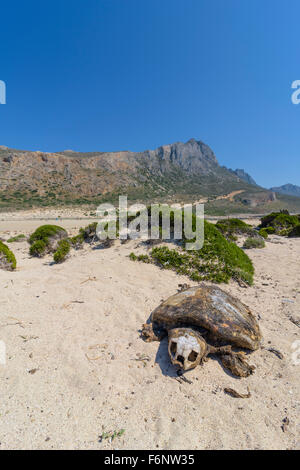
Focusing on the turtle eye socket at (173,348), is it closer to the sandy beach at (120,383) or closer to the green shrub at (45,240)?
the sandy beach at (120,383)

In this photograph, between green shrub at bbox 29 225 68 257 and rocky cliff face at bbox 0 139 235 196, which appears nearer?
green shrub at bbox 29 225 68 257

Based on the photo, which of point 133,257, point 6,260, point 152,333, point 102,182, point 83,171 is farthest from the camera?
point 83,171

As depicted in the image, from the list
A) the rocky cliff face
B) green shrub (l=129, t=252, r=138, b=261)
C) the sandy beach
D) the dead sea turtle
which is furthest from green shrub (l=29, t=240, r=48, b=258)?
the rocky cliff face

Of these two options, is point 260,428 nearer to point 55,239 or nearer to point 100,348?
point 100,348

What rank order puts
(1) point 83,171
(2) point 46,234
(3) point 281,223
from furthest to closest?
(1) point 83,171 → (3) point 281,223 → (2) point 46,234

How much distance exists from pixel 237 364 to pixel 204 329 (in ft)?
2.39

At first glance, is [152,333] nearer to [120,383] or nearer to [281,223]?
[120,383]

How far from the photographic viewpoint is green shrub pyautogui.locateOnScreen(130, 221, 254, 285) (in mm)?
6793

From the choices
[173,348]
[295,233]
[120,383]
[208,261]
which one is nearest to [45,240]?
[208,261]

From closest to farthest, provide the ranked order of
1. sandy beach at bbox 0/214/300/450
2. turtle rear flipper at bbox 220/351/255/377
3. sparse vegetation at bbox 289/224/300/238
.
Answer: sandy beach at bbox 0/214/300/450 → turtle rear flipper at bbox 220/351/255/377 → sparse vegetation at bbox 289/224/300/238

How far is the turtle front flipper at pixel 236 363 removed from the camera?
3.27 meters

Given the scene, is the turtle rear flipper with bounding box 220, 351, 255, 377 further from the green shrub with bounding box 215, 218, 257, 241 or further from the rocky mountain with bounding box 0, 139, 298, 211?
the rocky mountain with bounding box 0, 139, 298, 211

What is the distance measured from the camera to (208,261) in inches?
280

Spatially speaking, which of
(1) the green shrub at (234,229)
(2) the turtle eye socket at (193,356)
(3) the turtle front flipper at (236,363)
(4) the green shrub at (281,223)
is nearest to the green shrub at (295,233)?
(4) the green shrub at (281,223)
